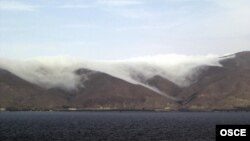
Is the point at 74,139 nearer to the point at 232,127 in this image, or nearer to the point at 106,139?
the point at 106,139

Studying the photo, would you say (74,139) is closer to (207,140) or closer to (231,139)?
(207,140)

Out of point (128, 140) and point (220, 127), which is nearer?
point (220, 127)

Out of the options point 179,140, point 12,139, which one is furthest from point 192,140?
point 12,139

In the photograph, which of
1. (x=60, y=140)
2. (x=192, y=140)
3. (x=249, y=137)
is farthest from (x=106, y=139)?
(x=249, y=137)

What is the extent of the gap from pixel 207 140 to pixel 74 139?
3495cm

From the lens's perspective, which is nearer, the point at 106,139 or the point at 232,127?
the point at 232,127

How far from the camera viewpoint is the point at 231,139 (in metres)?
46.4

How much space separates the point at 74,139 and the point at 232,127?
280 feet

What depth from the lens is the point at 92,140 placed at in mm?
124125

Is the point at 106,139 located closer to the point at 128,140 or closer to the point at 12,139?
the point at 128,140

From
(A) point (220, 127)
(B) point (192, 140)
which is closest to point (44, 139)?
(B) point (192, 140)

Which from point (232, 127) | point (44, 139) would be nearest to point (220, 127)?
point (232, 127)

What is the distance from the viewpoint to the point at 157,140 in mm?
123500

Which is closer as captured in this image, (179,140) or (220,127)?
(220,127)
